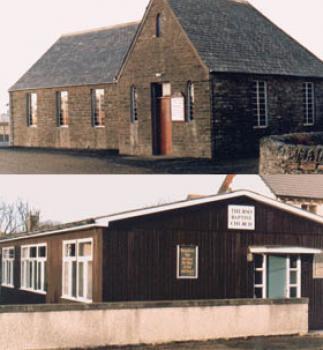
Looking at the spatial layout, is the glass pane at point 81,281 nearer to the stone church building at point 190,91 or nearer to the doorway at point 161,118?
the stone church building at point 190,91

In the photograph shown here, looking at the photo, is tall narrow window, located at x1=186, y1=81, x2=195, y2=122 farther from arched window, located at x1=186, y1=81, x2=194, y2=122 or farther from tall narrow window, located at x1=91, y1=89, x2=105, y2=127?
tall narrow window, located at x1=91, y1=89, x2=105, y2=127

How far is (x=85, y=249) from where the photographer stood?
21.1 meters

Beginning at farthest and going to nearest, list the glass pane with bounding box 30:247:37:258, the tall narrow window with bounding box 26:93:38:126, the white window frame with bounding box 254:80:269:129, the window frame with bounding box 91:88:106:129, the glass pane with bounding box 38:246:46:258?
1. the tall narrow window with bounding box 26:93:38:126
2. the glass pane with bounding box 30:247:37:258
3. the glass pane with bounding box 38:246:46:258
4. the window frame with bounding box 91:88:106:129
5. the white window frame with bounding box 254:80:269:129

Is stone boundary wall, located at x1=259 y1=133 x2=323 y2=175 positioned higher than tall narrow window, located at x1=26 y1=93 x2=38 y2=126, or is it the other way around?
tall narrow window, located at x1=26 y1=93 x2=38 y2=126

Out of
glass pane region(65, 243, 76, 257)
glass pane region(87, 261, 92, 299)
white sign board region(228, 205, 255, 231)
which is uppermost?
white sign board region(228, 205, 255, 231)

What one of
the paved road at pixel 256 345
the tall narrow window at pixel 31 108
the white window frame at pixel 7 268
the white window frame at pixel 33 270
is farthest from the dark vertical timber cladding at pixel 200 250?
the white window frame at pixel 7 268

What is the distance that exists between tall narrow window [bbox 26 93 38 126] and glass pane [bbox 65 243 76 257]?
219 inches

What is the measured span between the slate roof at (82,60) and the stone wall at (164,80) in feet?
7.59

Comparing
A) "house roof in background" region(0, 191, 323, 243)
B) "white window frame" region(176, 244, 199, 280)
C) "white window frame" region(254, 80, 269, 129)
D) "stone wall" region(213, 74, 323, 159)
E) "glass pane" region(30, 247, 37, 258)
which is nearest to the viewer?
"house roof in background" region(0, 191, 323, 243)

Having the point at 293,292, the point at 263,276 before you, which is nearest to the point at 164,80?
the point at 263,276

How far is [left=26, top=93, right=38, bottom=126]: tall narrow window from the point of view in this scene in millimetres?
26420

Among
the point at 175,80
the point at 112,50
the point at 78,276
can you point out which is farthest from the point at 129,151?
the point at 112,50

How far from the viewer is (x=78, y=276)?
21.4 m

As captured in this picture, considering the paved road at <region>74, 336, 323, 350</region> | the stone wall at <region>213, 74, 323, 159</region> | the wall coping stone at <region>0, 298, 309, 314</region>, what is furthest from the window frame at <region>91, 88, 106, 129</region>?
the paved road at <region>74, 336, 323, 350</region>
